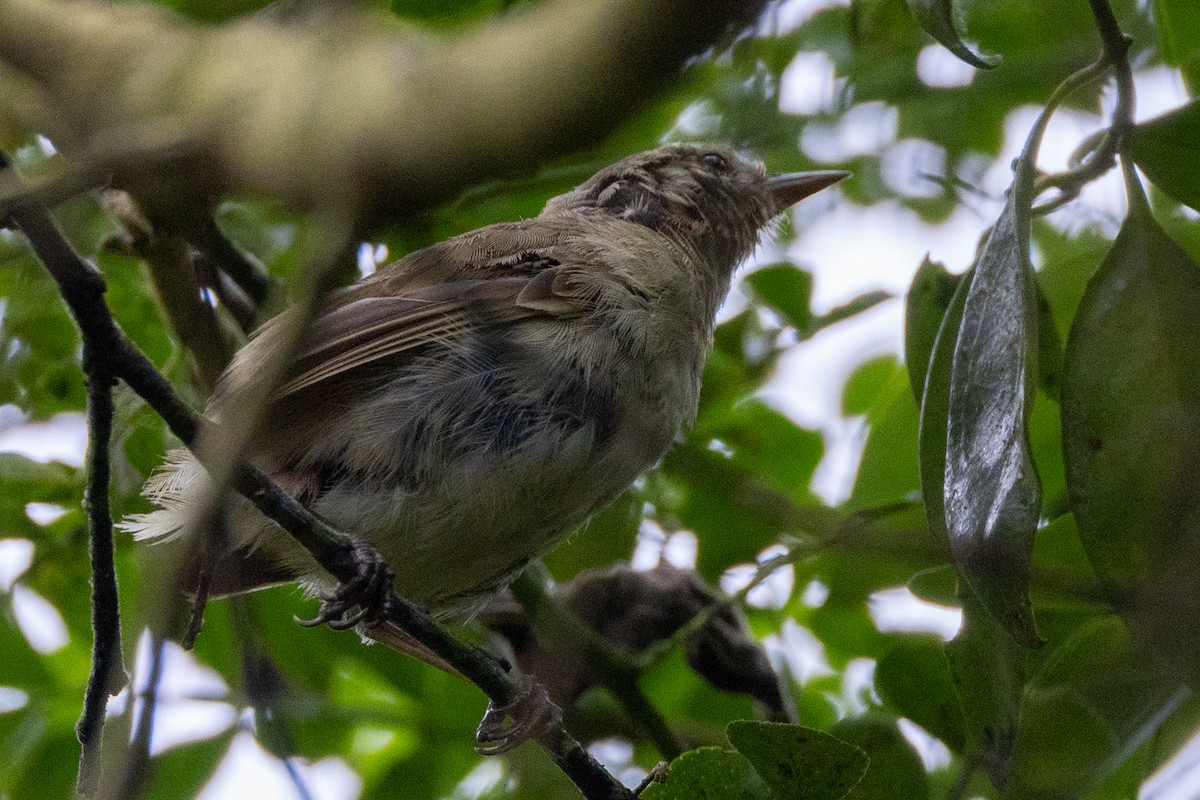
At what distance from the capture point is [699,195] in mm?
4750

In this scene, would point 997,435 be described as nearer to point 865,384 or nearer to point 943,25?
point 943,25

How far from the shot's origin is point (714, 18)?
132 cm

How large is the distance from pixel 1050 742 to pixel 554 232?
2172mm

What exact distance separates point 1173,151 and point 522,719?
6.27ft

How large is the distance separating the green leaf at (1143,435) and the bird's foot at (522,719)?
1.32m

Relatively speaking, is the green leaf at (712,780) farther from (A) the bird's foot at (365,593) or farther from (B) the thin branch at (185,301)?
(B) the thin branch at (185,301)

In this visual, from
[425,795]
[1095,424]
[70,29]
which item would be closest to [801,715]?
[425,795]

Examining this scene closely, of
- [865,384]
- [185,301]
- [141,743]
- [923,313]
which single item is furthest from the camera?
[865,384]

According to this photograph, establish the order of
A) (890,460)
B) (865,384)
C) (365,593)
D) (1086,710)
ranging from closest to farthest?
(1086,710) < (365,593) < (890,460) < (865,384)

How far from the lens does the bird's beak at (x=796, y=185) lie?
4.68 meters

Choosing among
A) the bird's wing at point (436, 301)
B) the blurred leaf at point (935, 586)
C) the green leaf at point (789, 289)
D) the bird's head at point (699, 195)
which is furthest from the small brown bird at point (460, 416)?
the blurred leaf at point (935, 586)

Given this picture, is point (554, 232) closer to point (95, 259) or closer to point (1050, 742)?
point (95, 259)

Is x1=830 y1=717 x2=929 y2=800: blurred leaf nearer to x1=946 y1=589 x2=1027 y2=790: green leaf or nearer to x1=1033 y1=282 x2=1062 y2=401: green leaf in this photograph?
x1=946 y1=589 x2=1027 y2=790: green leaf

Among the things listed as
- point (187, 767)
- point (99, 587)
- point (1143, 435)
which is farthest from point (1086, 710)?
point (187, 767)
